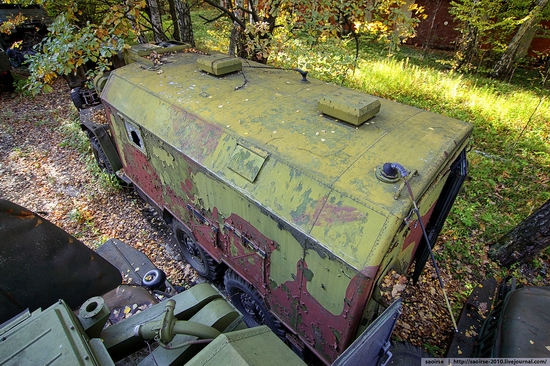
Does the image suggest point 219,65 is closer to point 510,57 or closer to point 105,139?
point 105,139

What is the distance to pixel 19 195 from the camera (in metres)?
7.07

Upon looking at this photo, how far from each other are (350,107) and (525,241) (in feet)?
12.7

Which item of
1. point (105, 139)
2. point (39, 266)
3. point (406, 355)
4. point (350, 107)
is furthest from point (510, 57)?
point (39, 266)

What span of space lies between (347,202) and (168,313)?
1669mm

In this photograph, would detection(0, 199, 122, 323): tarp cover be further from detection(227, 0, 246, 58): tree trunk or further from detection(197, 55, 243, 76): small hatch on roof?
detection(227, 0, 246, 58): tree trunk

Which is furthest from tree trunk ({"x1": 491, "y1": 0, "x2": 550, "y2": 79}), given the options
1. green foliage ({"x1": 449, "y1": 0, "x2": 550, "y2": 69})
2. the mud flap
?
the mud flap

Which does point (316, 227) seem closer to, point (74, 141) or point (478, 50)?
point (74, 141)

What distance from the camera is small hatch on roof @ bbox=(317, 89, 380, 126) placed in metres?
3.46

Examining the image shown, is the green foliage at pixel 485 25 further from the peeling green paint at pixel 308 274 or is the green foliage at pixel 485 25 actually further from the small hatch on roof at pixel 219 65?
the peeling green paint at pixel 308 274

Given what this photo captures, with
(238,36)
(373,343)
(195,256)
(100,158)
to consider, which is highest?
(238,36)

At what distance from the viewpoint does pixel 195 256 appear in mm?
5645

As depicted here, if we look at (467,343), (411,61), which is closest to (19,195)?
(467,343)

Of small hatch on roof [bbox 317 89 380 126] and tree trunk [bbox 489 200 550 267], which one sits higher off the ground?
small hatch on roof [bbox 317 89 380 126]

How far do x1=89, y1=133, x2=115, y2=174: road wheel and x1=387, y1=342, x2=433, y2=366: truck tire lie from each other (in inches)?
244
